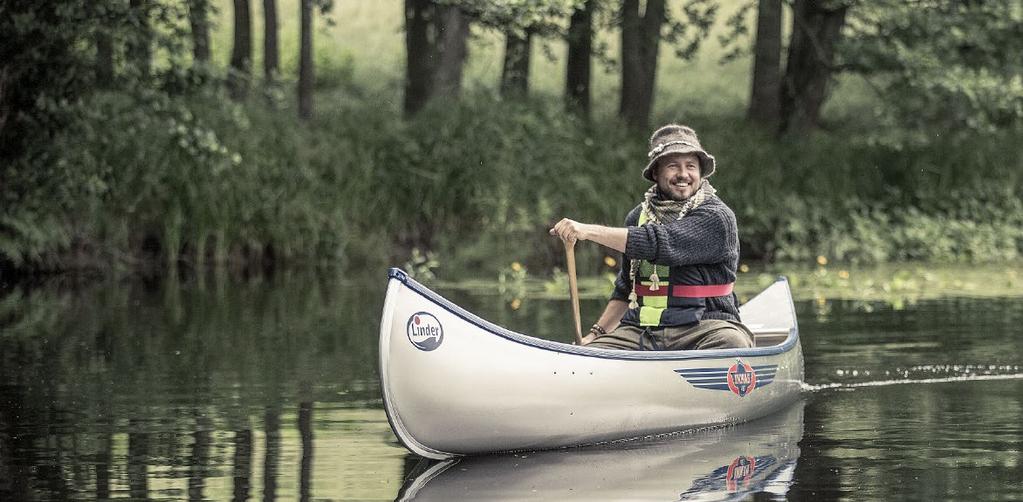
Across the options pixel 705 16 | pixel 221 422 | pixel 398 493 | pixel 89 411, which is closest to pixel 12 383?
pixel 89 411

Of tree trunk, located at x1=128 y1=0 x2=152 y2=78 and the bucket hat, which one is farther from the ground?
tree trunk, located at x1=128 y1=0 x2=152 y2=78

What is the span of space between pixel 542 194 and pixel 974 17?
5998mm

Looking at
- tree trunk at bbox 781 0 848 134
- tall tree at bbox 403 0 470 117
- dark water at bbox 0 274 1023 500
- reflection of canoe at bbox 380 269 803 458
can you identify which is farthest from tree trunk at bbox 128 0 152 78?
tree trunk at bbox 781 0 848 134

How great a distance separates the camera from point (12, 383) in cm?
1095

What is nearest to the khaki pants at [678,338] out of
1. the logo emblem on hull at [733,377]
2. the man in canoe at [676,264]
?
the man in canoe at [676,264]

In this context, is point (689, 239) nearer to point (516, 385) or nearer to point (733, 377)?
point (733, 377)

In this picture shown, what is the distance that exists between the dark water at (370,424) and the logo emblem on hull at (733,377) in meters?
0.21

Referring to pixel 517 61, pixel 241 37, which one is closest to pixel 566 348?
pixel 241 37

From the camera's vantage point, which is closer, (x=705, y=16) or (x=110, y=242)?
(x=110, y=242)

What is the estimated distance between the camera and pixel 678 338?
9062mm

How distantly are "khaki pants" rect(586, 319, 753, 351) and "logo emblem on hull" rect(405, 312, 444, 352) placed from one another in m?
1.48

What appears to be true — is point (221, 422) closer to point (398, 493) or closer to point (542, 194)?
point (398, 493)

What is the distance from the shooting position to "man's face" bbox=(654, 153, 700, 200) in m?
8.81

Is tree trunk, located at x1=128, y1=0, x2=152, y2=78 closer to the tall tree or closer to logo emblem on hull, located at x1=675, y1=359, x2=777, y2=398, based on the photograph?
the tall tree
